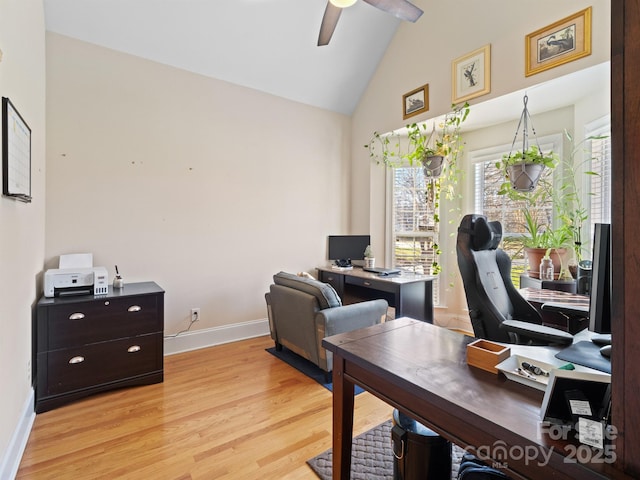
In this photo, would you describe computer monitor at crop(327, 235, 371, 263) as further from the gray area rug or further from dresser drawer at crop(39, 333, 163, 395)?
the gray area rug

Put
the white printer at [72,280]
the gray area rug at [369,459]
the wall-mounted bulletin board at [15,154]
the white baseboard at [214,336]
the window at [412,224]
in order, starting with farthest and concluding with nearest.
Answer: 1. the window at [412,224]
2. the white baseboard at [214,336]
3. the white printer at [72,280]
4. the gray area rug at [369,459]
5. the wall-mounted bulletin board at [15,154]

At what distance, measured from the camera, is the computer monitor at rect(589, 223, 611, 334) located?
3.10 feet

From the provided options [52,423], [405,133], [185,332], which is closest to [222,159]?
[185,332]

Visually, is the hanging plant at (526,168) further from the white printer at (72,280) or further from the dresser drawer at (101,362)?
the white printer at (72,280)

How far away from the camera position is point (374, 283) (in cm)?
331

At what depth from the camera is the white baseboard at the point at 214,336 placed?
3.24 m

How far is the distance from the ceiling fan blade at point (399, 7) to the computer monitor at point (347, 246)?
2424 mm

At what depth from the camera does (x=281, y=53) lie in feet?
11.5

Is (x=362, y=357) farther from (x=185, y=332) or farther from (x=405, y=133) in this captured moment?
(x=405, y=133)

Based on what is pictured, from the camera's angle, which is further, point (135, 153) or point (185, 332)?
point (185, 332)

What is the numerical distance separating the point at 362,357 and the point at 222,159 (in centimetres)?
293

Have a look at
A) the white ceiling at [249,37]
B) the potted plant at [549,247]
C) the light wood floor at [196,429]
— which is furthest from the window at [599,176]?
the light wood floor at [196,429]

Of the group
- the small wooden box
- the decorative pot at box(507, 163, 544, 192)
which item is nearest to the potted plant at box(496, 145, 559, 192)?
the decorative pot at box(507, 163, 544, 192)

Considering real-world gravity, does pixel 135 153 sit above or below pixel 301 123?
below
